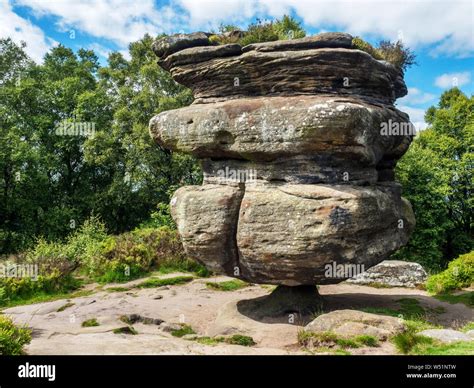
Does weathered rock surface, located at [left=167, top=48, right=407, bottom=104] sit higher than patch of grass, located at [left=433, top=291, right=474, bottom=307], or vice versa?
weathered rock surface, located at [left=167, top=48, right=407, bottom=104]

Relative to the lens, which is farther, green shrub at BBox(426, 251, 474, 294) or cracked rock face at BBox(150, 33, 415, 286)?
green shrub at BBox(426, 251, 474, 294)

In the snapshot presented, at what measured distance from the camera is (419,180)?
26359mm

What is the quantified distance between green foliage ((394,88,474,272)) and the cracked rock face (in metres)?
13.2

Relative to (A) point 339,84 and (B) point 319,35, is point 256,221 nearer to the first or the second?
(A) point 339,84

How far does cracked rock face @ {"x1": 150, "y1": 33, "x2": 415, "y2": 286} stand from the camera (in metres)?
11.5

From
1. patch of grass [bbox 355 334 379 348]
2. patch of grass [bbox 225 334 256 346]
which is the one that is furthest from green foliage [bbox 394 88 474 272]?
patch of grass [bbox 225 334 256 346]

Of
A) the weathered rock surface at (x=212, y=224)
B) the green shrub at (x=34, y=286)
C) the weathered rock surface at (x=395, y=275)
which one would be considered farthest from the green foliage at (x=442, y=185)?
the green shrub at (x=34, y=286)

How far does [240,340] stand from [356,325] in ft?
10.3

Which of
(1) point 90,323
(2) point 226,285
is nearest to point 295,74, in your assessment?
(1) point 90,323

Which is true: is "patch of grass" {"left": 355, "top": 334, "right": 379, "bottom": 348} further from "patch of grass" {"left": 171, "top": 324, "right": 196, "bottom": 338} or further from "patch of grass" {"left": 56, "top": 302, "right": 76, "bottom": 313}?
"patch of grass" {"left": 56, "top": 302, "right": 76, "bottom": 313}

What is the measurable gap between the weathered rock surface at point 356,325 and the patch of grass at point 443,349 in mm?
1375
